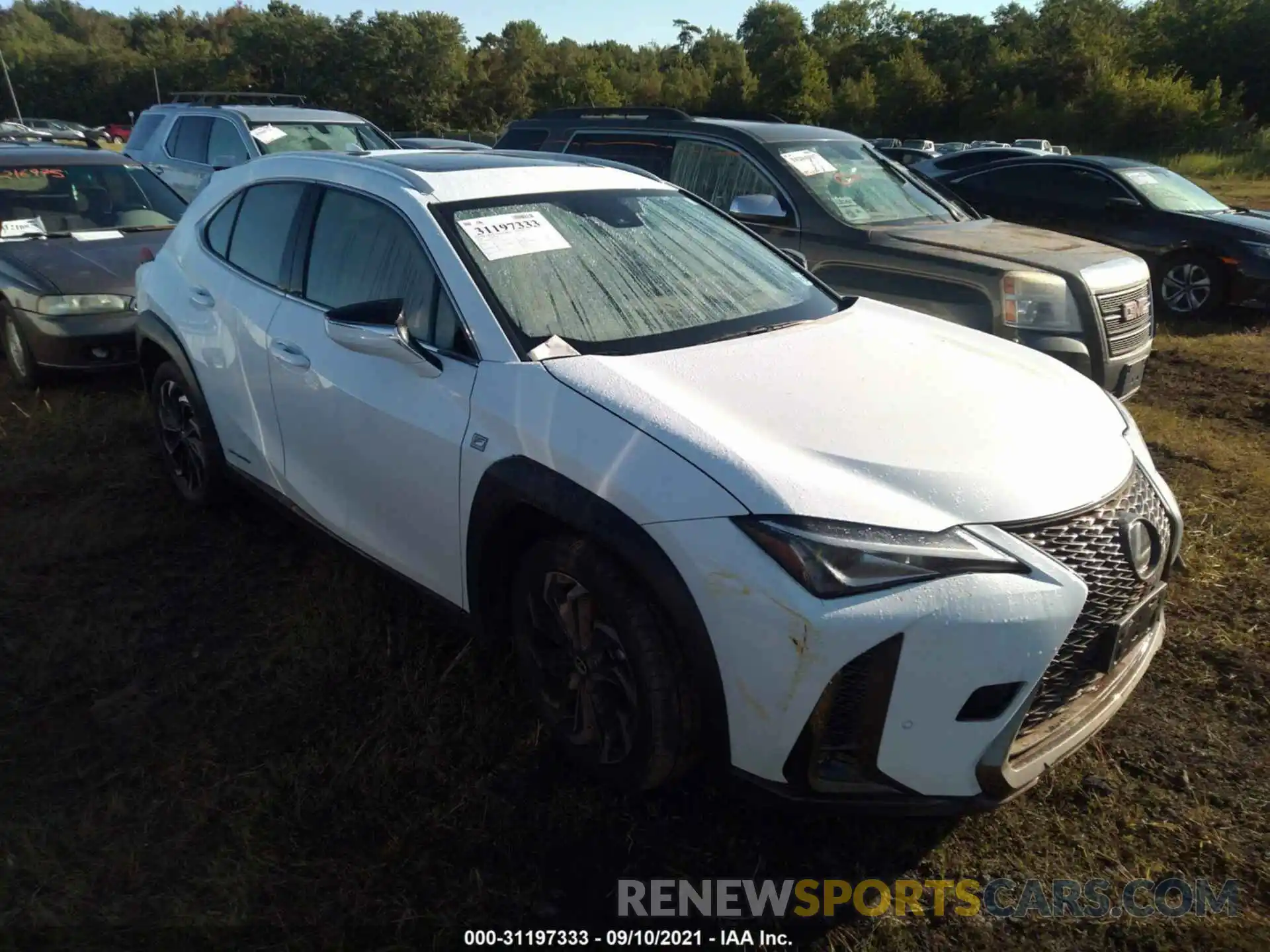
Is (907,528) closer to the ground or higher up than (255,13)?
closer to the ground

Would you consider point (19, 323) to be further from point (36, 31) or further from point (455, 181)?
point (36, 31)

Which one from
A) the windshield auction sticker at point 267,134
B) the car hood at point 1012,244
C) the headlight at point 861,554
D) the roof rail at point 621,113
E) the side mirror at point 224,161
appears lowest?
the headlight at point 861,554

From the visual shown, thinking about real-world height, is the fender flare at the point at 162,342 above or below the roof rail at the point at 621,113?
below

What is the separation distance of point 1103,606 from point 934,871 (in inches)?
32.3

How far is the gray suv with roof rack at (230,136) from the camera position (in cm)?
985

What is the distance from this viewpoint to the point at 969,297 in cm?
494

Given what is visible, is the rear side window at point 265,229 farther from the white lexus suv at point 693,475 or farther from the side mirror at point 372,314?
the side mirror at point 372,314

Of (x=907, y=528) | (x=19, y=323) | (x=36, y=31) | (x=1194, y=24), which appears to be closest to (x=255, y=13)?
(x=36, y=31)

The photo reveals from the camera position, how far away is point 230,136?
32.7 feet

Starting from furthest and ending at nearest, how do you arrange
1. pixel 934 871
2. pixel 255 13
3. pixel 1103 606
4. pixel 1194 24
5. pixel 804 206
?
1. pixel 255 13
2. pixel 1194 24
3. pixel 804 206
4. pixel 934 871
5. pixel 1103 606

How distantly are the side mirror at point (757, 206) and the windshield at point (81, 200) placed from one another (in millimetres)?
4417

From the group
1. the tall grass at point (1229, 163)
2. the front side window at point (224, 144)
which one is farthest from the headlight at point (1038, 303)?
the tall grass at point (1229, 163)

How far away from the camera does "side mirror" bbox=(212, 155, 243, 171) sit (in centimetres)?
926

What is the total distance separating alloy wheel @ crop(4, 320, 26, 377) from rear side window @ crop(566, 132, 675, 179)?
3920 mm
